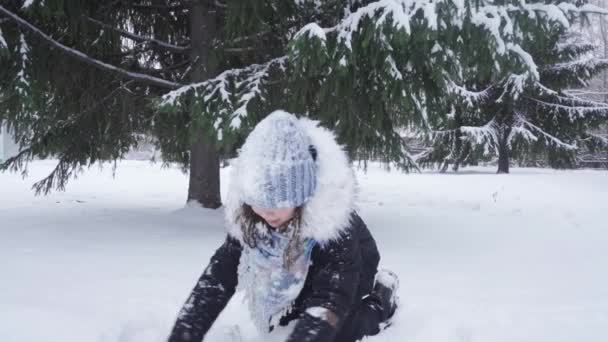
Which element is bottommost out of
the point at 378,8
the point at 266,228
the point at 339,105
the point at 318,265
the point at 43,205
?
the point at 43,205

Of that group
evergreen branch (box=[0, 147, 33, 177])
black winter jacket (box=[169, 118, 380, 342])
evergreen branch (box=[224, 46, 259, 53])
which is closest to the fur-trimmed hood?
black winter jacket (box=[169, 118, 380, 342])

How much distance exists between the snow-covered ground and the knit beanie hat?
3.07 feet

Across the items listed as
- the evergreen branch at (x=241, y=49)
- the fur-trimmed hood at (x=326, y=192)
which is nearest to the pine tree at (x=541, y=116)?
the evergreen branch at (x=241, y=49)

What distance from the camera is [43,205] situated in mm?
7180

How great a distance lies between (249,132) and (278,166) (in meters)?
2.96

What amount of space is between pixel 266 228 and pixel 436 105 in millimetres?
3388

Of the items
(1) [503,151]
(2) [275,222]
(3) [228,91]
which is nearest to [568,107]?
(1) [503,151]

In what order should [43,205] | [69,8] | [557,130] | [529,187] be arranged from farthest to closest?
[557,130] < [529,187] < [43,205] < [69,8]

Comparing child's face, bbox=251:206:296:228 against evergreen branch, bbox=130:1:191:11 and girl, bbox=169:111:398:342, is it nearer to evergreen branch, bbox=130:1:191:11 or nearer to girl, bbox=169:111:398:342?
girl, bbox=169:111:398:342

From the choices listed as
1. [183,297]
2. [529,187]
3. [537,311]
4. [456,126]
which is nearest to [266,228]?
[183,297]

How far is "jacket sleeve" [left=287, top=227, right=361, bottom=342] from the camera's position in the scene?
1.68 m

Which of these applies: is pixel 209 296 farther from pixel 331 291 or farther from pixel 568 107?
pixel 568 107

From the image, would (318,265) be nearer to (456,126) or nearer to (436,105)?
(436,105)

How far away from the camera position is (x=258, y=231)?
1.92 meters
